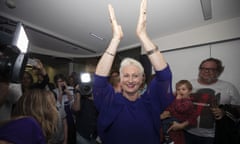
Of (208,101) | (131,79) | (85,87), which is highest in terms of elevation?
(131,79)

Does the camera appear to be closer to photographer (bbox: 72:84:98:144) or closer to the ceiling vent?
photographer (bbox: 72:84:98:144)

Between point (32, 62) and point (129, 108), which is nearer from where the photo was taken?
point (129, 108)

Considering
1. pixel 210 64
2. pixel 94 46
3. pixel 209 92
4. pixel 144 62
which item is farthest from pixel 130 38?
pixel 209 92

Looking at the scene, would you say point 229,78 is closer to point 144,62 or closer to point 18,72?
point 144,62

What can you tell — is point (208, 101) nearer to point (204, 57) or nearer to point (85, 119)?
point (204, 57)

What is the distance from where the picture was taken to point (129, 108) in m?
0.86

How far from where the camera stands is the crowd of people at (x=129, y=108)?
78 centimetres

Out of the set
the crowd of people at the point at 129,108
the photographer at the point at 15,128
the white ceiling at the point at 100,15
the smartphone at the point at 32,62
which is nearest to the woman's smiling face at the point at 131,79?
the crowd of people at the point at 129,108

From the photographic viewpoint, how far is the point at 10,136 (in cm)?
61

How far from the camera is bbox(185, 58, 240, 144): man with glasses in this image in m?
1.63

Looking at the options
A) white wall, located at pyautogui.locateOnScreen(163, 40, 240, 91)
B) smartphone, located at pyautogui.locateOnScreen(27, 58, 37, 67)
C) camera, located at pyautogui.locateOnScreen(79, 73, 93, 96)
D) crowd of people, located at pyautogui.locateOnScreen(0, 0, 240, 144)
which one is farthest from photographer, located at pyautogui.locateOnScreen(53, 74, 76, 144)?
white wall, located at pyautogui.locateOnScreen(163, 40, 240, 91)

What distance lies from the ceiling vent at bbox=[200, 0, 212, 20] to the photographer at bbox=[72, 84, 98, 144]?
1.78 metres

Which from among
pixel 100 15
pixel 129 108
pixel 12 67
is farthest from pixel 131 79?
pixel 100 15

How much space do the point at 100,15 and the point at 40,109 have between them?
1497mm
